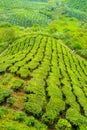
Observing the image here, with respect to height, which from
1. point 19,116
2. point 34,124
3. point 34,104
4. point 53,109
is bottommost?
point 53,109

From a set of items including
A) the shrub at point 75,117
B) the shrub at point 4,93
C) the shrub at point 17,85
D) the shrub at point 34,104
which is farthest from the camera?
the shrub at point 17,85

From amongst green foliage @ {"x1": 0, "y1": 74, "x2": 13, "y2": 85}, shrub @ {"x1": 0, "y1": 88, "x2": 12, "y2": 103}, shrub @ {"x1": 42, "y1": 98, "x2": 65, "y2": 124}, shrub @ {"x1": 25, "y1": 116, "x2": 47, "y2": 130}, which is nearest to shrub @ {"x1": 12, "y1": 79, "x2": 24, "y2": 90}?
green foliage @ {"x1": 0, "y1": 74, "x2": 13, "y2": 85}

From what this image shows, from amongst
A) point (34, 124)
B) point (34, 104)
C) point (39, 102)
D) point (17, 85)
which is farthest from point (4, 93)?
point (34, 124)

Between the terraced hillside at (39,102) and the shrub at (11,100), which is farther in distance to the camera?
the shrub at (11,100)

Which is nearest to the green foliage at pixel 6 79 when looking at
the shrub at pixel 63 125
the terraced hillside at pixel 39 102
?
the terraced hillside at pixel 39 102

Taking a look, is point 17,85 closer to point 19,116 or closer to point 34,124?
point 19,116

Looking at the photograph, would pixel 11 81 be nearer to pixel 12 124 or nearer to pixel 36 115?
pixel 36 115

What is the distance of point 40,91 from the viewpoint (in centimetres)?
3400

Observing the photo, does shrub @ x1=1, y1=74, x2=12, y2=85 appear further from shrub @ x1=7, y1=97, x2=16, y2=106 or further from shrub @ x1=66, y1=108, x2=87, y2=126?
shrub @ x1=66, y1=108, x2=87, y2=126

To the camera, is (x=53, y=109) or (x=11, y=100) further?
(x=11, y=100)

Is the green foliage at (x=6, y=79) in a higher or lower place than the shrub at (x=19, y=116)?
lower

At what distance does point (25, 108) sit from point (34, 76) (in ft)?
40.2

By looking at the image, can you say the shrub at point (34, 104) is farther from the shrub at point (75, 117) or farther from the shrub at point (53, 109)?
the shrub at point (75, 117)

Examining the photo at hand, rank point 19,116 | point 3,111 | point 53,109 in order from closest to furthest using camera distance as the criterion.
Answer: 1. point 19,116
2. point 3,111
3. point 53,109
